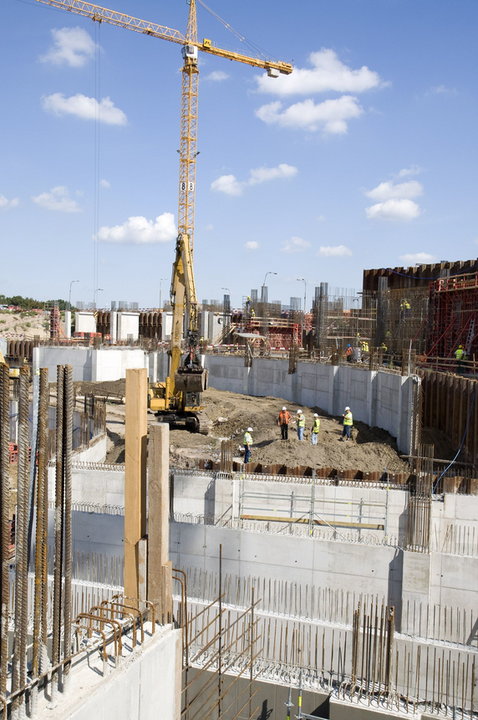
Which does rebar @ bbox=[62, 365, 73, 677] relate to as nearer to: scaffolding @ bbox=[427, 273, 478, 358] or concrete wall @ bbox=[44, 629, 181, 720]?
concrete wall @ bbox=[44, 629, 181, 720]

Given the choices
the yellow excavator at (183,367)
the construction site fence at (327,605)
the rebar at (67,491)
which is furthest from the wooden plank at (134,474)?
the yellow excavator at (183,367)

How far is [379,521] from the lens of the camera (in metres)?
15.2

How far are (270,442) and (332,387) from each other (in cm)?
659

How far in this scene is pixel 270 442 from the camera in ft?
73.5

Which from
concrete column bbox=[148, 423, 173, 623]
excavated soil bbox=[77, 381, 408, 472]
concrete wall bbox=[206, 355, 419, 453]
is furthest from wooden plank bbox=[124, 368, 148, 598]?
concrete wall bbox=[206, 355, 419, 453]

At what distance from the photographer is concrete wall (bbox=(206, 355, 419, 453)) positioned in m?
20.8

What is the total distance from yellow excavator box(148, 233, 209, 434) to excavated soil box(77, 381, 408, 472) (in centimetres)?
83

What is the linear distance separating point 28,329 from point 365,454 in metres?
55.8

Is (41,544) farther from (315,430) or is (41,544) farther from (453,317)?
(453,317)

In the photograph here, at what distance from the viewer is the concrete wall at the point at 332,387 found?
68.2ft

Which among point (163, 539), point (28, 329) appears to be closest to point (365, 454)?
point (163, 539)

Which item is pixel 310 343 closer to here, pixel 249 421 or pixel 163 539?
pixel 249 421

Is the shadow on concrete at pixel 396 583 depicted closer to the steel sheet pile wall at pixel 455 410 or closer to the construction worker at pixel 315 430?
the steel sheet pile wall at pixel 455 410

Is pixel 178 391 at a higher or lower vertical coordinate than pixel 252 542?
higher
